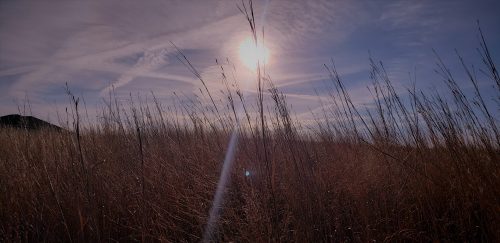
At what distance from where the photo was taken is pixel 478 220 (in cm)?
170

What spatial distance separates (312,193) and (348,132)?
6.16 feet

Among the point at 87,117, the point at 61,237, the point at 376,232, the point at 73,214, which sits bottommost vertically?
the point at 376,232

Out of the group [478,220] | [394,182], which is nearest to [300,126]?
[394,182]

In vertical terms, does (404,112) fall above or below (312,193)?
above

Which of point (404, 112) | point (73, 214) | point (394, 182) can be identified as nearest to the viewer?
point (73, 214)

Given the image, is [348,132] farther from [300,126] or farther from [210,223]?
[210,223]

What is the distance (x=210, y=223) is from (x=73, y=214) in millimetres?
829

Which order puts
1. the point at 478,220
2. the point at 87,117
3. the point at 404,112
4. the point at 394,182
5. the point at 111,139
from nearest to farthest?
the point at 478,220
the point at 394,182
the point at 404,112
the point at 87,117
the point at 111,139

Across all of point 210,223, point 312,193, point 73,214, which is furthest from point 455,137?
point 73,214

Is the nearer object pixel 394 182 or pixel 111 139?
pixel 394 182

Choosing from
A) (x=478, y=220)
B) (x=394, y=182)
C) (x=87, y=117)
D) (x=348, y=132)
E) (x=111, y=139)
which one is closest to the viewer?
(x=478, y=220)

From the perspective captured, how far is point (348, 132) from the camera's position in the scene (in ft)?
12.1

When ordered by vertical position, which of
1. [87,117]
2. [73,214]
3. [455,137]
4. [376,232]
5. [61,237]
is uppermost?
[87,117]

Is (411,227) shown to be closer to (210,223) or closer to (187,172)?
(210,223)
